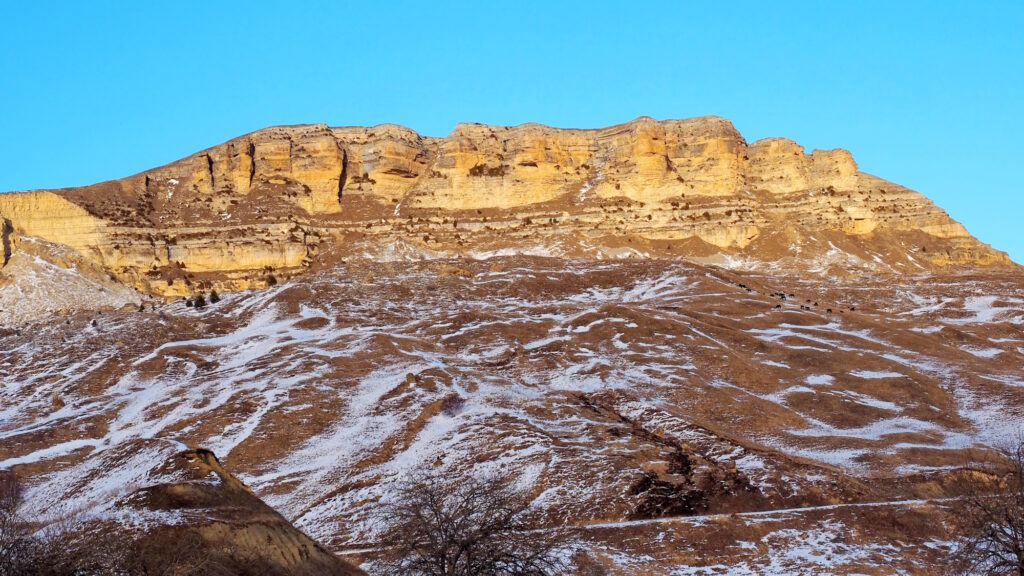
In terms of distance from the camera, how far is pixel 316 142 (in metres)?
152

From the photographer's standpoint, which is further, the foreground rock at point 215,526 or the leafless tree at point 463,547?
the leafless tree at point 463,547

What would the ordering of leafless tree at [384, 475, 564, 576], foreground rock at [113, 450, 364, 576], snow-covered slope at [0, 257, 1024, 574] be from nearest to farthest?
foreground rock at [113, 450, 364, 576] < leafless tree at [384, 475, 564, 576] < snow-covered slope at [0, 257, 1024, 574]

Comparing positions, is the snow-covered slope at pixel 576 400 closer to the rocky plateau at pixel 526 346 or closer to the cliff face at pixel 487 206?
the rocky plateau at pixel 526 346

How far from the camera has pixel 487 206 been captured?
15075 cm

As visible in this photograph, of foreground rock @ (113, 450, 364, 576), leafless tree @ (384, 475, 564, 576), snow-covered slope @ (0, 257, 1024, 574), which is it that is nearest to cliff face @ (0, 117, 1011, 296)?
snow-covered slope @ (0, 257, 1024, 574)

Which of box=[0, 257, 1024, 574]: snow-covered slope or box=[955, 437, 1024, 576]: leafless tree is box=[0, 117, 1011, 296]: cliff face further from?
box=[955, 437, 1024, 576]: leafless tree

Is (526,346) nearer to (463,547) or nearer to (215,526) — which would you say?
(463,547)

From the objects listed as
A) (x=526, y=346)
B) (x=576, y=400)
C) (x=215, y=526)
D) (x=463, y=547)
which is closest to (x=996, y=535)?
(x=463, y=547)

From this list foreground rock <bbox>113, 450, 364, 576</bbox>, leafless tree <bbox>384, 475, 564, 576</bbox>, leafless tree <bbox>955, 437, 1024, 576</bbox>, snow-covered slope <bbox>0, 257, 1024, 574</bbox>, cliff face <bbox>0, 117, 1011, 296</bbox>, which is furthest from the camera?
cliff face <bbox>0, 117, 1011, 296</bbox>

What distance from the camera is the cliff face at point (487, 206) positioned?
443 feet

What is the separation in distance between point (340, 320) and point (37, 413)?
2940 cm

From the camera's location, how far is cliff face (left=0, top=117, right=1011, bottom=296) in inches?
5320

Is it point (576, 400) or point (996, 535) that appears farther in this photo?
point (576, 400)

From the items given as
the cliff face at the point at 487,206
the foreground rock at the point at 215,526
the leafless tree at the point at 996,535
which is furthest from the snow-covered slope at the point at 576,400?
the cliff face at the point at 487,206
